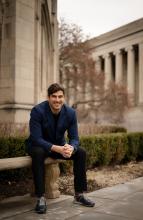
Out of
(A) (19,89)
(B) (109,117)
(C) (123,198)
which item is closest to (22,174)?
(C) (123,198)

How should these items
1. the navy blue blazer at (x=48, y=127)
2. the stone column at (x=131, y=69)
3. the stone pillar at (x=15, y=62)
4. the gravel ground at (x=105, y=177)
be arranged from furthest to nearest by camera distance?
the stone column at (x=131, y=69) < the stone pillar at (x=15, y=62) < the gravel ground at (x=105, y=177) < the navy blue blazer at (x=48, y=127)

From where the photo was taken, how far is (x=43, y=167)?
19.8 ft

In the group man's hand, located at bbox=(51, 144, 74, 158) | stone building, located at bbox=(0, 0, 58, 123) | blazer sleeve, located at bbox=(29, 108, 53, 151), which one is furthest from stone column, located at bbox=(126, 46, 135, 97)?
man's hand, located at bbox=(51, 144, 74, 158)

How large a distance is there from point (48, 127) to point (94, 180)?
308 cm

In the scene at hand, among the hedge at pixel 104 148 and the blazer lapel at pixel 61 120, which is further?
the hedge at pixel 104 148

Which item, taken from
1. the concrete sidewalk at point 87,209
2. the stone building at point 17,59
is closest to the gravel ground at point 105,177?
the concrete sidewalk at point 87,209

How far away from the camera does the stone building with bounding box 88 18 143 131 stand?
169 feet

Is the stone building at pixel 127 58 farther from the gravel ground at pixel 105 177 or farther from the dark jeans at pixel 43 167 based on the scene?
the dark jeans at pixel 43 167

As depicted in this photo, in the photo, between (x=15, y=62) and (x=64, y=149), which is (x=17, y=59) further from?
(x=64, y=149)

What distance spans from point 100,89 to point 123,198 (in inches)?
1464

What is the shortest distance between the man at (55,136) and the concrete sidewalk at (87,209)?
27cm

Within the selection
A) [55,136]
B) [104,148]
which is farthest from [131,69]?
[55,136]

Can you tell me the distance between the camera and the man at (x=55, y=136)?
239 inches

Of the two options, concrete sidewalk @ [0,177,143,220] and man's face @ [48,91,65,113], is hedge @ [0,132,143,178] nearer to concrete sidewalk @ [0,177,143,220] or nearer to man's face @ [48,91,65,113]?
concrete sidewalk @ [0,177,143,220]
